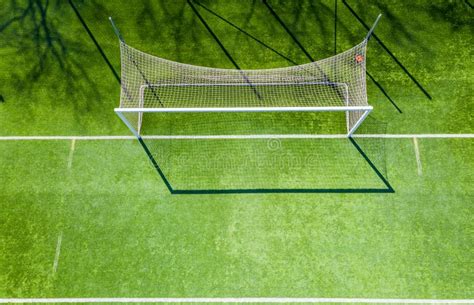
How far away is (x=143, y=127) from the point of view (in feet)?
27.3

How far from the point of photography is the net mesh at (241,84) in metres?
8.39

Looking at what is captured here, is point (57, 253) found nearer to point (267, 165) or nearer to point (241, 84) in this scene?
point (267, 165)

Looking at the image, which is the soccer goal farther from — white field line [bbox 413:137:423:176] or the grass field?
white field line [bbox 413:137:423:176]

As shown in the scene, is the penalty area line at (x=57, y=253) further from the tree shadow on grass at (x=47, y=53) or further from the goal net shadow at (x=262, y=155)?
the tree shadow on grass at (x=47, y=53)

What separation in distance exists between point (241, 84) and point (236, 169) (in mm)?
2273

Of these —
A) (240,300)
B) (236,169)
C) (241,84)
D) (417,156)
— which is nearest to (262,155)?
(236,169)

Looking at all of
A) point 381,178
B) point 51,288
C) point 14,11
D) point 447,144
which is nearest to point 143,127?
point 51,288

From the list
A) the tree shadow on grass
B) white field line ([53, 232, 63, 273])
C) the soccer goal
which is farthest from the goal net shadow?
white field line ([53, 232, 63, 273])

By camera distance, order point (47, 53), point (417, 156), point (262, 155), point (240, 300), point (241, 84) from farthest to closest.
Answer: point (47, 53), point (241, 84), point (262, 155), point (417, 156), point (240, 300)

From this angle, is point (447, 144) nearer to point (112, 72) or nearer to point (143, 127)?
point (143, 127)

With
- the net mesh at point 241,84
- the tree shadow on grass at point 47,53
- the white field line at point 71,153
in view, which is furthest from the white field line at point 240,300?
the tree shadow on grass at point 47,53

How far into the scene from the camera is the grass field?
23.7 ft

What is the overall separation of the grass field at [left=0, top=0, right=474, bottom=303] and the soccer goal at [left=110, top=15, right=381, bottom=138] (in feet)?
1.30

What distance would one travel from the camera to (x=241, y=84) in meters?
8.56
